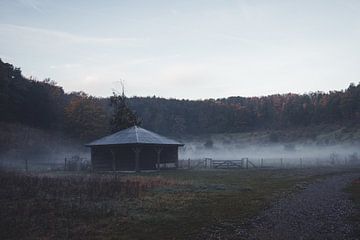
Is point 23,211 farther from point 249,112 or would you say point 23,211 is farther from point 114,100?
point 249,112

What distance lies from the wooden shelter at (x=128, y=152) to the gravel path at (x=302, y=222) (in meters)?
26.6

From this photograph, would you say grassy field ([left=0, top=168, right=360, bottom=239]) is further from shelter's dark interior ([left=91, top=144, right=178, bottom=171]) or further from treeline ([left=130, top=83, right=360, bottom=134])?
treeline ([left=130, top=83, right=360, bottom=134])

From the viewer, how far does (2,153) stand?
210 feet

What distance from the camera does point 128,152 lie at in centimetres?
4753

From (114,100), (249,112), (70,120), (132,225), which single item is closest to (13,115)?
(70,120)

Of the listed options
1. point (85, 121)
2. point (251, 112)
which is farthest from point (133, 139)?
point (251, 112)

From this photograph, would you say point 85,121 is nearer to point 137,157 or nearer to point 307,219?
point 137,157

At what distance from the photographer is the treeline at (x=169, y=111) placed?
82.5 meters

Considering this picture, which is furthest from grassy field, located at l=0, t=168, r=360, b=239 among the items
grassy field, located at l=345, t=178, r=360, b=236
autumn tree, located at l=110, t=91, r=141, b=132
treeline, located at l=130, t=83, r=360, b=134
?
treeline, located at l=130, t=83, r=360, b=134

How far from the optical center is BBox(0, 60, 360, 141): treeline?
82.5m

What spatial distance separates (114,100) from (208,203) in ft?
174

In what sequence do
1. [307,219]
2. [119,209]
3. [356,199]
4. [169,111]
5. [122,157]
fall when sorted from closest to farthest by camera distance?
1. [307,219]
2. [119,209]
3. [356,199]
4. [122,157]
5. [169,111]

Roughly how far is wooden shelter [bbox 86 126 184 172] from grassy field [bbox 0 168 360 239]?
1976cm

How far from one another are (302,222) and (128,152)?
34.4 m
